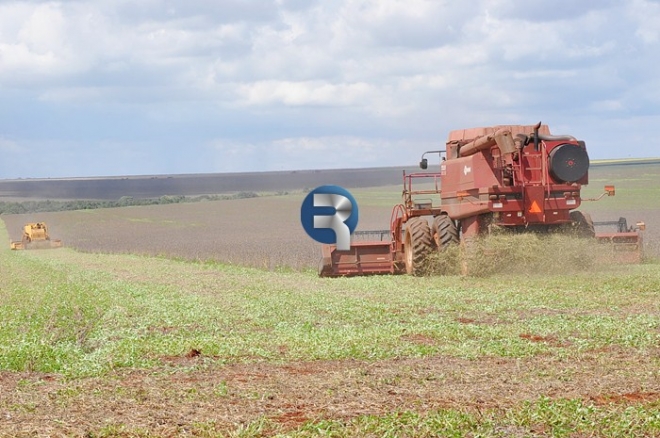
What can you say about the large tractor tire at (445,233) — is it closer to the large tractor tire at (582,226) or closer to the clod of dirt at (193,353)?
the large tractor tire at (582,226)

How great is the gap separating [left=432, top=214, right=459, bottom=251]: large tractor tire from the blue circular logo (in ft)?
8.22

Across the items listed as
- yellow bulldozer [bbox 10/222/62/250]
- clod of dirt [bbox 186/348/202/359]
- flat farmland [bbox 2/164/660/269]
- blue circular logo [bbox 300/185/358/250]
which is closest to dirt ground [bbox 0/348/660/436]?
clod of dirt [bbox 186/348/202/359]

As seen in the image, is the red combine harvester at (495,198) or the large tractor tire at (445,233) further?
the large tractor tire at (445,233)

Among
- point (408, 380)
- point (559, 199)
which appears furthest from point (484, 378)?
point (559, 199)

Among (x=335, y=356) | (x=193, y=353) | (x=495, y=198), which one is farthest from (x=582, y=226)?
(x=193, y=353)

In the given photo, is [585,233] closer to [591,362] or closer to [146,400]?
[591,362]

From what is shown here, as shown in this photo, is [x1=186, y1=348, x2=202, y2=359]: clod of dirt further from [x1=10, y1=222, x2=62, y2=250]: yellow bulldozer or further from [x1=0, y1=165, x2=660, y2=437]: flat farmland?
[x1=10, y1=222, x2=62, y2=250]: yellow bulldozer

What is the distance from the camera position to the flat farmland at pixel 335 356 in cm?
689

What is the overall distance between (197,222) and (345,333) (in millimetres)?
50380

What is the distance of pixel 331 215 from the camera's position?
951 inches

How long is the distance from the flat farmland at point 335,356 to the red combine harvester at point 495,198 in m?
1.14

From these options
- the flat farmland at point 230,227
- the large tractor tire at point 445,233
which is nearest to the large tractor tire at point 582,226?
the large tractor tire at point 445,233

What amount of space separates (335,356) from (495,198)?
963 cm

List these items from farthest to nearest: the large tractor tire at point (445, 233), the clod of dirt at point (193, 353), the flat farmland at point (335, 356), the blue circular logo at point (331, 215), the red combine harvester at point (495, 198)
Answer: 1. the blue circular logo at point (331, 215)
2. the large tractor tire at point (445, 233)
3. the red combine harvester at point (495, 198)
4. the clod of dirt at point (193, 353)
5. the flat farmland at point (335, 356)
